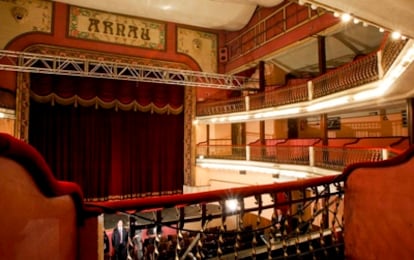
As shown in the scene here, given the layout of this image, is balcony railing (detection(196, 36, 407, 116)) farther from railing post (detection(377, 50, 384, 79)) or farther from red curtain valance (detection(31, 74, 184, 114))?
red curtain valance (detection(31, 74, 184, 114))

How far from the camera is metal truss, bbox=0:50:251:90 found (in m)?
8.76

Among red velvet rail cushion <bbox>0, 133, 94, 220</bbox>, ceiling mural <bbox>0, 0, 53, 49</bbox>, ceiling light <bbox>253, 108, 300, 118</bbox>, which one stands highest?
ceiling mural <bbox>0, 0, 53, 49</bbox>

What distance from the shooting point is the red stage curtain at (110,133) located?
407 inches

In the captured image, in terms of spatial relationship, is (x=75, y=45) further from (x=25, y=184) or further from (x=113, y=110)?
(x=25, y=184)

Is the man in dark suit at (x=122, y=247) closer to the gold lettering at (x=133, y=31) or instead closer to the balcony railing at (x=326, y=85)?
the balcony railing at (x=326, y=85)

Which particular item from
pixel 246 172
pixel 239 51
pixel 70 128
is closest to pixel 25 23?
pixel 70 128

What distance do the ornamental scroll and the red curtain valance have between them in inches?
68.8

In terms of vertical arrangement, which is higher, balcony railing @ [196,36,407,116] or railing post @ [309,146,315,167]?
balcony railing @ [196,36,407,116]

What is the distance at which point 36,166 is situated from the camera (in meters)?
1.09

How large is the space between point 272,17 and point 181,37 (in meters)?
4.12

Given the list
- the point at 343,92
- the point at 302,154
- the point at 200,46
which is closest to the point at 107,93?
the point at 200,46

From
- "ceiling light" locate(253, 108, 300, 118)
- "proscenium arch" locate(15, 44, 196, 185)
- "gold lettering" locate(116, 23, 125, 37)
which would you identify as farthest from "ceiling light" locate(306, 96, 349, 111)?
"gold lettering" locate(116, 23, 125, 37)

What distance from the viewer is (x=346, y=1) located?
8.68ft

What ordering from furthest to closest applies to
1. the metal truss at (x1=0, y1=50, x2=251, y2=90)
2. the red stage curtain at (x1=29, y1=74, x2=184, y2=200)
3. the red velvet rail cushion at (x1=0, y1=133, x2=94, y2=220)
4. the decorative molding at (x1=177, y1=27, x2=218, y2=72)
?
the decorative molding at (x1=177, y1=27, x2=218, y2=72) → the red stage curtain at (x1=29, y1=74, x2=184, y2=200) → the metal truss at (x1=0, y1=50, x2=251, y2=90) → the red velvet rail cushion at (x1=0, y1=133, x2=94, y2=220)
